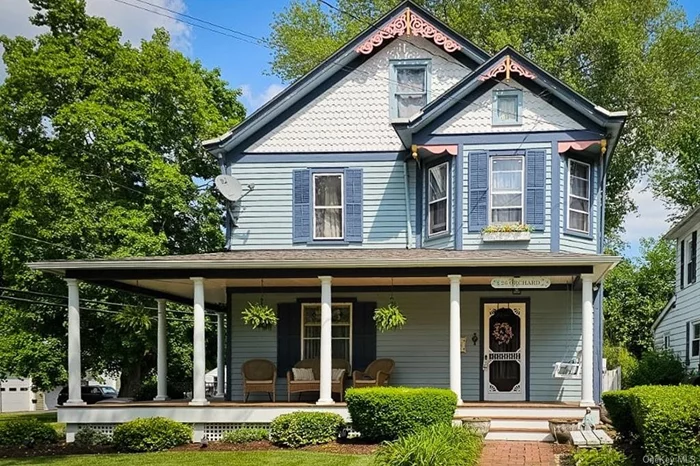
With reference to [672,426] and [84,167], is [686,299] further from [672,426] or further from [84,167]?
[84,167]

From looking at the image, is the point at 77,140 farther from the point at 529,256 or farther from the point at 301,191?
the point at 529,256

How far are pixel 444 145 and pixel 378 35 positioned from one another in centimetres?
317

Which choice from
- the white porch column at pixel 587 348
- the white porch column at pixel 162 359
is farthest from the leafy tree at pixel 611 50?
the white porch column at pixel 162 359

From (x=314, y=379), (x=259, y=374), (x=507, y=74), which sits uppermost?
(x=507, y=74)

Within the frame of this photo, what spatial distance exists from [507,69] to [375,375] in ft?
22.5

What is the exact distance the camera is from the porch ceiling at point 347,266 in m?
13.5

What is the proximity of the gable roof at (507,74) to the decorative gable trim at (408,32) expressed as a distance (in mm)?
1346

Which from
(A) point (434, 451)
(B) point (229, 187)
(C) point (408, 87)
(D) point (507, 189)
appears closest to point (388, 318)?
(D) point (507, 189)

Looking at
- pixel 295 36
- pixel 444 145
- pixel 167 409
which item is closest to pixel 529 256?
pixel 444 145

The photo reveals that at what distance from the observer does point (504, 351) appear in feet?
51.6

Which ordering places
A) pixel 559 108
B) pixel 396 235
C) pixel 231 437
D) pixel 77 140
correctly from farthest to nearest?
pixel 77 140 → pixel 396 235 → pixel 559 108 → pixel 231 437

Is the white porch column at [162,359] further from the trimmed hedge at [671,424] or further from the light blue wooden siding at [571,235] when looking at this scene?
the trimmed hedge at [671,424]

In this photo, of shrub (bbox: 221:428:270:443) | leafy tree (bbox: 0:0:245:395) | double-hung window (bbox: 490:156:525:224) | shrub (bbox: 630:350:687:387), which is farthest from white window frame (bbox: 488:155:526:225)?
leafy tree (bbox: 0:0:245:395)

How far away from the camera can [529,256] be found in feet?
44.5
